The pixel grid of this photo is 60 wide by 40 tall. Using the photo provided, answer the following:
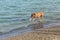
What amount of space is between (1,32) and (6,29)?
2.95ft

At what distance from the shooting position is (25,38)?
10242mm

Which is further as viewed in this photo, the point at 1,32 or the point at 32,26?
the point at 32,26

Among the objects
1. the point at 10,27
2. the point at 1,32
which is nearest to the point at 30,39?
the point at 1,32

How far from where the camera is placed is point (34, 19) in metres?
15.1

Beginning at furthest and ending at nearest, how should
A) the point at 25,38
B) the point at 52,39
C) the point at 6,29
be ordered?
the point at 6,29 < the point at 25,38 < the point at 52,39

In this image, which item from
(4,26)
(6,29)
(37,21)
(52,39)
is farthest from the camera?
(37,21)

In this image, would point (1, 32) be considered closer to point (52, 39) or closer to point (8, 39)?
point (8, 39)

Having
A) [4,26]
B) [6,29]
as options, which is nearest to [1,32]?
[6,29]

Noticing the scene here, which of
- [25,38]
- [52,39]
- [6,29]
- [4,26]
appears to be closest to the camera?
[52,39]

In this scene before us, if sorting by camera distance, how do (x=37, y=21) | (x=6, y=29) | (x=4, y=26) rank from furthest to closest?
1. (x=37, y=21)
2. (x=4, y=26)
3. (x=6, y=29)

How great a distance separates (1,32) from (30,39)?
3191mm

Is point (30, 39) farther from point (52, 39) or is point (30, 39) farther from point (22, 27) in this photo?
point (22, 27)

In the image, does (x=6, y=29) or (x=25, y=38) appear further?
(x=6, y=29)

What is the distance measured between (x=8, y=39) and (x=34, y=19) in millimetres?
4814
